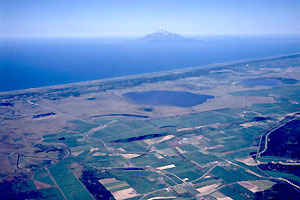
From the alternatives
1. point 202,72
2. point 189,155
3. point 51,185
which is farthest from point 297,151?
point 202,72

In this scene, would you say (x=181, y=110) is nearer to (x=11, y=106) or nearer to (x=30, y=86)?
(x=11, y=106)

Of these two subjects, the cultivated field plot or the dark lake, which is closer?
the cultivated field plot

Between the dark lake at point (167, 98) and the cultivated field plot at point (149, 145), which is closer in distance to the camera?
the cultivated field plot at point (149, 145)

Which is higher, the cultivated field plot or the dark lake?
the dark lake

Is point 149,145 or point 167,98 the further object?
point 167,98

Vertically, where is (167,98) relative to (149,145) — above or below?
above
